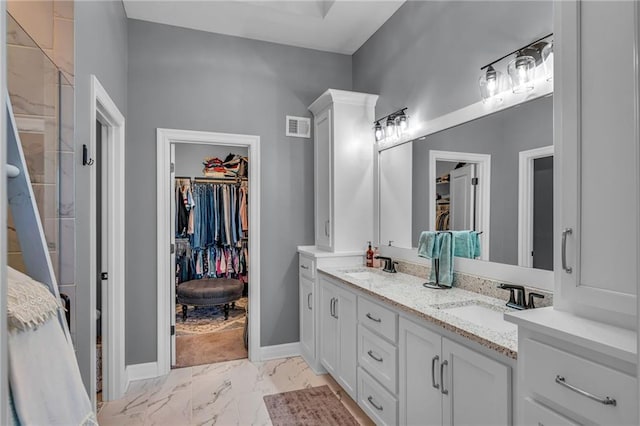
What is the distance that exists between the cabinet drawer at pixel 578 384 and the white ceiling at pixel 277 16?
109 inches

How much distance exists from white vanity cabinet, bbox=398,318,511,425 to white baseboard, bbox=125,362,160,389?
2232 mm

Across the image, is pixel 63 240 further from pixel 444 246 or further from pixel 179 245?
pixel 179 245

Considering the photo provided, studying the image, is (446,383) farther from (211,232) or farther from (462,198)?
(211,232)

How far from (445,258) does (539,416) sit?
1.24 metres

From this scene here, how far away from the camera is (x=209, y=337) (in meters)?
3.93

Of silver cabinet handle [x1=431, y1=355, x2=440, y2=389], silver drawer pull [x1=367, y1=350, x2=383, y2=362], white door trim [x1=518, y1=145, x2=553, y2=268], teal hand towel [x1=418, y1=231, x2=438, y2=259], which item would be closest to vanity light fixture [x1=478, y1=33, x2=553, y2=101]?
white door trim [x1=518, y1=145, x2=553, y2=268]

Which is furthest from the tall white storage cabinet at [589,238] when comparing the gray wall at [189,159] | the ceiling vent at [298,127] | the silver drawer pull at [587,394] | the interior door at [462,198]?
the gray wall at [189,159]

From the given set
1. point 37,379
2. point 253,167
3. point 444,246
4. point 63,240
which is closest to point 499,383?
point 444,246

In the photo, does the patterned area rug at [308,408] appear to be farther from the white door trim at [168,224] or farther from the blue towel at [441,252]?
the blue towel at [441,252]

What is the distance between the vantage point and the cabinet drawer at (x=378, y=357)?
1980 mm

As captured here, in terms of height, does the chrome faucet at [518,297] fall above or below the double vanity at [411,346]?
above

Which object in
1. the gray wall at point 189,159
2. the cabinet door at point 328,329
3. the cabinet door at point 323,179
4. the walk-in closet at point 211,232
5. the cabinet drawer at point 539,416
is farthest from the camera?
the gray wall at point 189,159

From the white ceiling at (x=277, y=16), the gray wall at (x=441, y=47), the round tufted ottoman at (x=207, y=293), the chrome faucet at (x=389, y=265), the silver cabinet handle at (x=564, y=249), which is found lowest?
the round tufted ottoman at (x=207, y=293)

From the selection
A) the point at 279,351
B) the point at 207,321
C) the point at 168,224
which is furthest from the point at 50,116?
the point at 207,321
